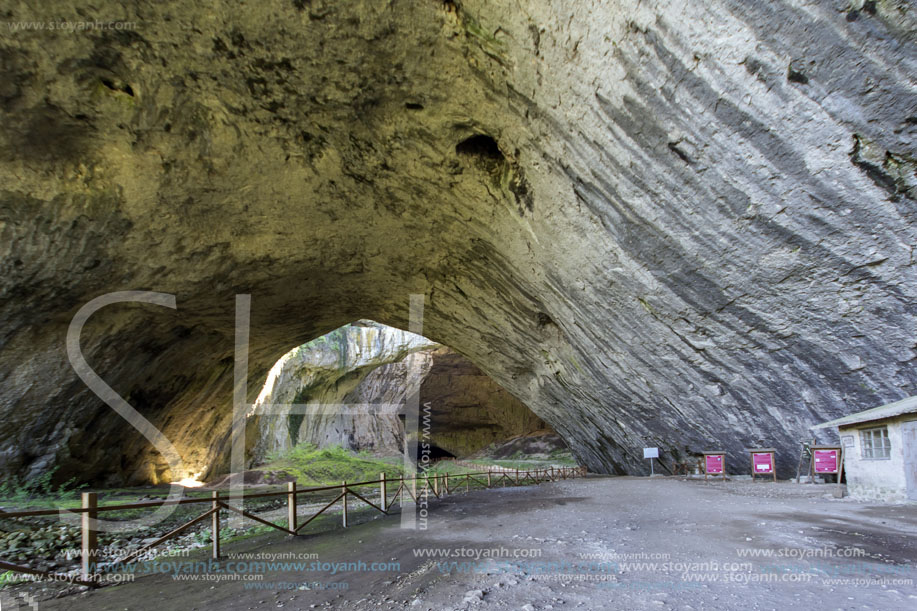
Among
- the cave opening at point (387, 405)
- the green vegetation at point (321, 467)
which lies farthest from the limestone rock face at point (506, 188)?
the cave opening at point (387, 405)

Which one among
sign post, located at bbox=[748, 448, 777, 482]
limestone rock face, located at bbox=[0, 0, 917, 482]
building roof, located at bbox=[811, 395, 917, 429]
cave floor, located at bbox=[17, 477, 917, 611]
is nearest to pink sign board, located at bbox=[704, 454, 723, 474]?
limestone rock face, located at bbox=[0, 0, 917, 482]

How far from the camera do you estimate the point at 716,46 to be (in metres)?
5.06

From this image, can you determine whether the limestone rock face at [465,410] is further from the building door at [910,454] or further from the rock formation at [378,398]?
the building door at [910,454]

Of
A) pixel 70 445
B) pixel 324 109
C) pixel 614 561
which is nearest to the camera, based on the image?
pixel 614 561

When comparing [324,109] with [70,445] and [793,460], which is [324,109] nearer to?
[70,445]

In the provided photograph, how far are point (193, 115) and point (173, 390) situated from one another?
10.6m

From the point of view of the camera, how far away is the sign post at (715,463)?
1166cm

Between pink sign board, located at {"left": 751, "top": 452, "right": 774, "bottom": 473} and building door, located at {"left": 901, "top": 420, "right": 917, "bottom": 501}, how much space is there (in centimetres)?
320

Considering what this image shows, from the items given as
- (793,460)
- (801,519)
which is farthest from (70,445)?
(793,460)

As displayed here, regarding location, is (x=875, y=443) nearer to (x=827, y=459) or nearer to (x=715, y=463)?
(x=827, y=459)

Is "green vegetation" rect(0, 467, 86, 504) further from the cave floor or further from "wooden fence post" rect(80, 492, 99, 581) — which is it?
"wooden fence post" rect(80, 492, 99, 581)

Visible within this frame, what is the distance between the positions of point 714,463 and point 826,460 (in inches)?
116

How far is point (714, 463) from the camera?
11867mm

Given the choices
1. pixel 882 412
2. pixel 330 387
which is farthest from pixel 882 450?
pixel 330 387
